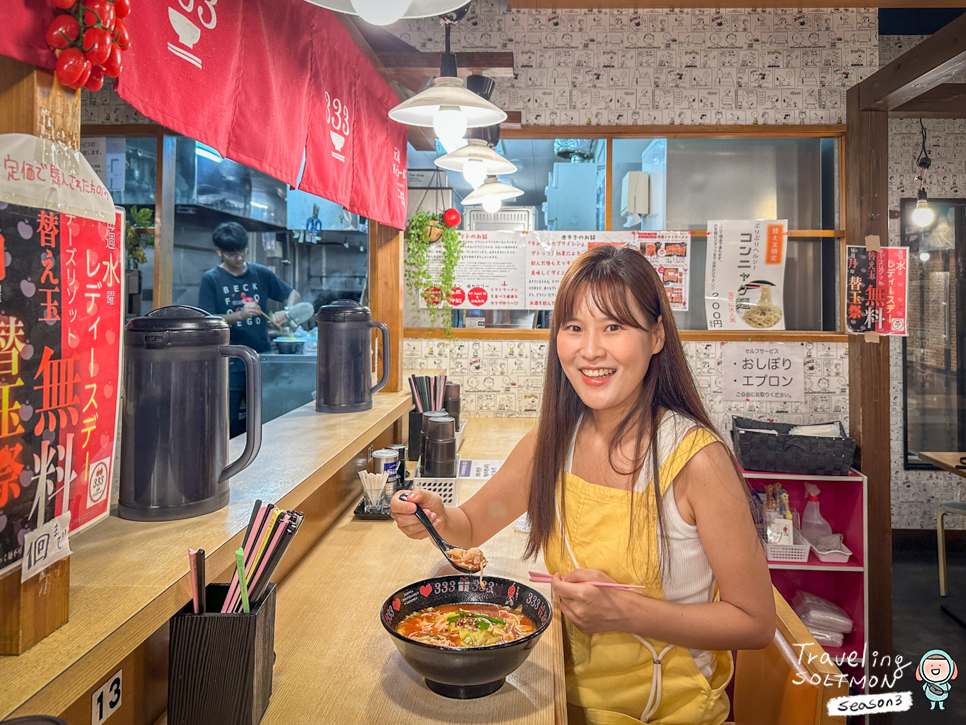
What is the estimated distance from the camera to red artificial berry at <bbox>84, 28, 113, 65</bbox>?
75cm

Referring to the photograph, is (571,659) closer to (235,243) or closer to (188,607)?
(188,607)

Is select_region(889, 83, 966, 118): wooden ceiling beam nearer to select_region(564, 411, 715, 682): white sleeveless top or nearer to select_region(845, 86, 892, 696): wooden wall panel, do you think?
select_region(845, 86, 892, 696): wooden wall panel

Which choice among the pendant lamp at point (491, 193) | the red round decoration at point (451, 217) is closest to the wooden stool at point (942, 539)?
the pendant lamp at point (491, 193)

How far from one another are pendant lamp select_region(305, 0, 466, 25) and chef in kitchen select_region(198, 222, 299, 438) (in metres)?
3.11

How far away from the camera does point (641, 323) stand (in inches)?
54.2

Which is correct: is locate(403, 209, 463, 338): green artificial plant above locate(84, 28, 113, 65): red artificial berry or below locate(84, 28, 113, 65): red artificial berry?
above

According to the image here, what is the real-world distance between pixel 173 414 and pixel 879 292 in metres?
3.78

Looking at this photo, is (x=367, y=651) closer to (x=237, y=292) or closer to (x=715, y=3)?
(x=237, y=292)

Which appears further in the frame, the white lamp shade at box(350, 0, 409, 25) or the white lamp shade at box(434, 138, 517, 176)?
the white lamp shade at box(434, 138, 517, 176)

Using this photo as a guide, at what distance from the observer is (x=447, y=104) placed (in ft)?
6.57

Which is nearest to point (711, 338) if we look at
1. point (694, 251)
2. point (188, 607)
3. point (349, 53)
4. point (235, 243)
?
point (694, 251)

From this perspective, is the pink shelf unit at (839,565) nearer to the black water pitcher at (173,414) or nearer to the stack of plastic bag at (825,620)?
the stack of plastic bag at (825,620)

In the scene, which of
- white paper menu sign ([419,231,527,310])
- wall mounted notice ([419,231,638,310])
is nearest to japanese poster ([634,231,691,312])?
wall mounted notice ([419,231,638,310])

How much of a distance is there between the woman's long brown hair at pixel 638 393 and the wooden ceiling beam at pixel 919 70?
7.96 feet
